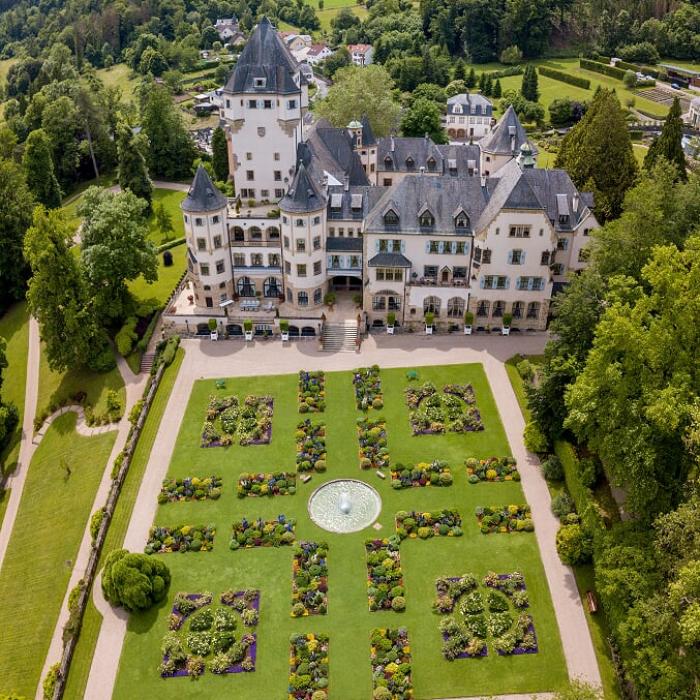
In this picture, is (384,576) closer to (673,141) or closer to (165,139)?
Answer: (673,141)

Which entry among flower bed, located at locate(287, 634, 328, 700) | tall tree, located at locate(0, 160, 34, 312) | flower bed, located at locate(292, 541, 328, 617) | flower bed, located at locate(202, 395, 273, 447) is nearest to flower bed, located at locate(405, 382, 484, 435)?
flower bed, located at locate(202, 395, 273, 447)

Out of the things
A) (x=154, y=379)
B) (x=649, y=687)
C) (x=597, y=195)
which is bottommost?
(x=154, y=379)

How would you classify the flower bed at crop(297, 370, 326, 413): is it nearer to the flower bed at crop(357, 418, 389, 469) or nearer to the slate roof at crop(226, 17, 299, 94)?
the flower bed at crop(357, 418, 389, 469)

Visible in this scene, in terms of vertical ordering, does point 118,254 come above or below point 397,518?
above

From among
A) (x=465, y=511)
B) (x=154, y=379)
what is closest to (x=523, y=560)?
(x=465, y=511)

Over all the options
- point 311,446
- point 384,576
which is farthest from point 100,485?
point 384,576

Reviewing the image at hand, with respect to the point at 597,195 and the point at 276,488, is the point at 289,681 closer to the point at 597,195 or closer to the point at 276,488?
the point at 276,488
